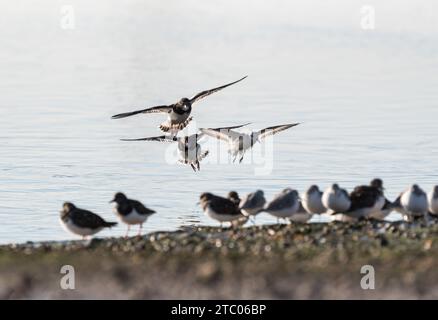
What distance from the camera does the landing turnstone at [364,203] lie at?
59.2 ft

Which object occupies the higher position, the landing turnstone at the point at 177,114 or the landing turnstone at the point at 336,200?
the landing turnstone at the point at 177,114

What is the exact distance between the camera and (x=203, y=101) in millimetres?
40938

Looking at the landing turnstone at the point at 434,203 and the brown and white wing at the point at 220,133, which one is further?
the brown and white wing at the point at 220,133

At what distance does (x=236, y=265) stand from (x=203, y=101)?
86.2ft

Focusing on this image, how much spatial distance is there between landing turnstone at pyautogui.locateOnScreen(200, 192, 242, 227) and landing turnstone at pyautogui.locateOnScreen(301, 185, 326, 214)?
1.01m

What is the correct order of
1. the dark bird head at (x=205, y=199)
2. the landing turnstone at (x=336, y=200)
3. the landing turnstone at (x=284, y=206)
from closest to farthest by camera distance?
the landing turnstone at (x=336, y=200) → the landing turnstone at (x=284, y=206) → the dark bird head at (x=205, y=199)

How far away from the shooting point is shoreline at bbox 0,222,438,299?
548 inches

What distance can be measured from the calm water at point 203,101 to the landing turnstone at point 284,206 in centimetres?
361

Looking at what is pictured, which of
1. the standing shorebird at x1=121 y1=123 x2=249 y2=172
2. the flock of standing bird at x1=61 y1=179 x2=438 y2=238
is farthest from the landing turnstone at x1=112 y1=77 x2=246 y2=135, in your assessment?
the flock of standing bird at x1=61 y1=179 x2=438 y2=238

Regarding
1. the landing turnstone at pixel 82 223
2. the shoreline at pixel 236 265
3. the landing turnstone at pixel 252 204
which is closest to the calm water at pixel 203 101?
the landing turnstone at pixel 82 223

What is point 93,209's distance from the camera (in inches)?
925

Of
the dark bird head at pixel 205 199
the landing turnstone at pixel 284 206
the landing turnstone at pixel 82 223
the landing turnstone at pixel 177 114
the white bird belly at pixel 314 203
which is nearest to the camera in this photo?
the landing turnstone at pixel 82 223

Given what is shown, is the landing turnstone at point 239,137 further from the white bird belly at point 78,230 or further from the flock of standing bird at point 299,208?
the white bird belly at point 78,230
